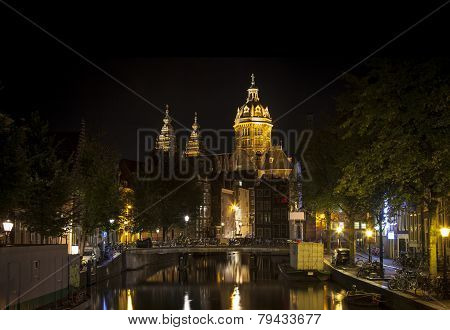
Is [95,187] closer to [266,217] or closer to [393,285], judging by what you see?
[393,285]

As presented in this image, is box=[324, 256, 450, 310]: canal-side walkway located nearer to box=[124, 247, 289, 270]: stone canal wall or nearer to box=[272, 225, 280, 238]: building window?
box=[124, 247, 289, 270]: stone canal wall

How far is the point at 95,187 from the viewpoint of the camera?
189 ft

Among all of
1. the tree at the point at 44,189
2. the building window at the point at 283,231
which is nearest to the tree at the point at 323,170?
the tree at the point at 44,189

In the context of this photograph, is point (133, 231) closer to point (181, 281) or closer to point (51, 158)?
point (181, 281)

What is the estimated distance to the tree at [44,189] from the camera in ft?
144

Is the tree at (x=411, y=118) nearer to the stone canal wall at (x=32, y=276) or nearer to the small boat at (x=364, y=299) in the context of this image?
the small boat at (x=364, y=299)

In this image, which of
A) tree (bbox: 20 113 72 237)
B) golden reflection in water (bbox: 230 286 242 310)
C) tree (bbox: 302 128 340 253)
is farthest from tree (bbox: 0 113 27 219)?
tree (bbox: 302 128 340 253)

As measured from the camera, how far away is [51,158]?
45625 mm

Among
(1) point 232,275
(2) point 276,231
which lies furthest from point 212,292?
(2) point 276,231

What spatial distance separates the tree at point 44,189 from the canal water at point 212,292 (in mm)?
5767

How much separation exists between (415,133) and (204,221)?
384ft

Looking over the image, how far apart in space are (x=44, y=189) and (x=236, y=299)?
14.6 meters

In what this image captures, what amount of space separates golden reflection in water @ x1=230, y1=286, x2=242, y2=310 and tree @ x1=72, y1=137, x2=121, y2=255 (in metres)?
12.8

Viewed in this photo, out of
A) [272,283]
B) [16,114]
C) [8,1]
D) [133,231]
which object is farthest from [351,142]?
[133,231]
